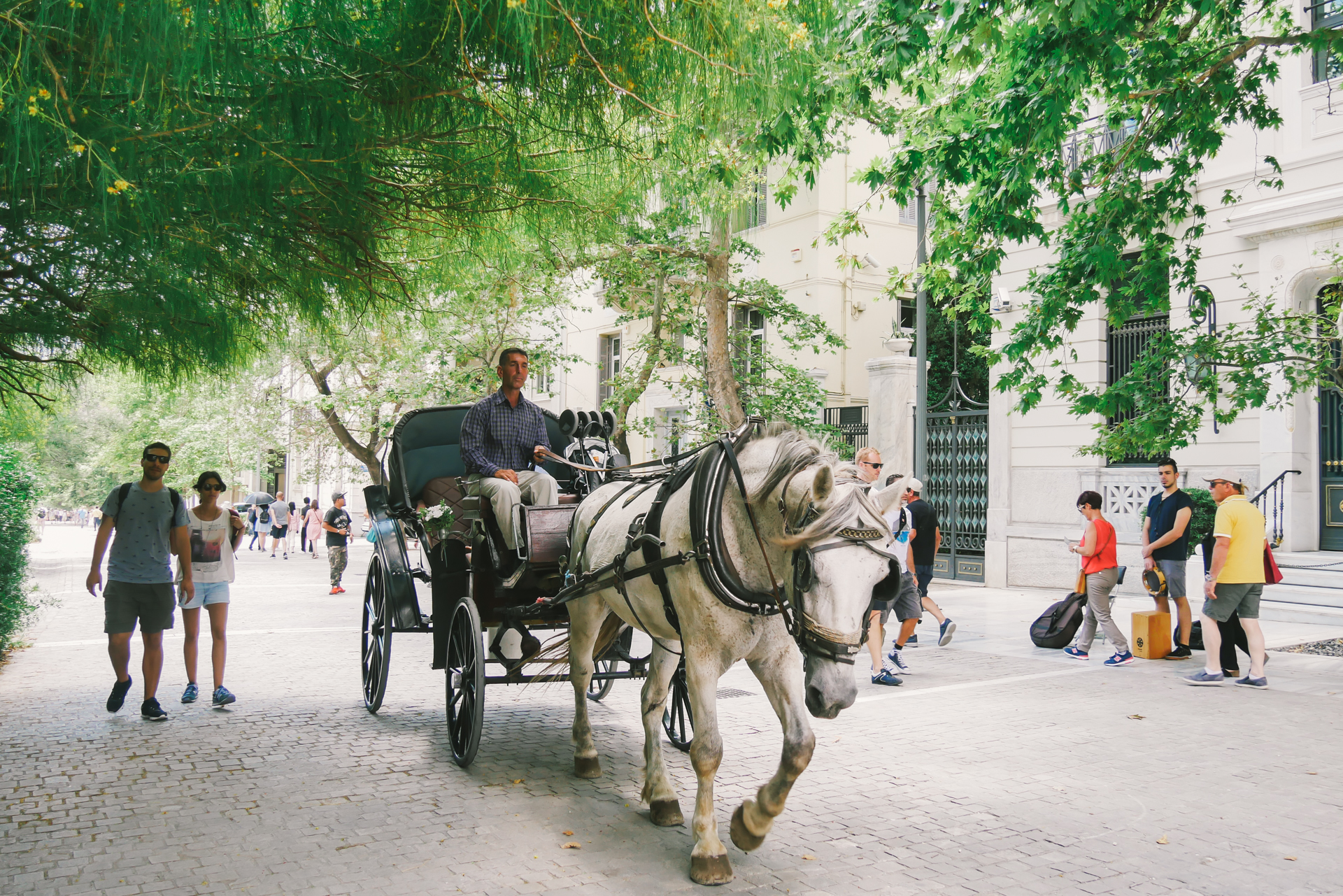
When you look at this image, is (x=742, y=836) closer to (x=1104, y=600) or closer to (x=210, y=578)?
(x=210, y=578)

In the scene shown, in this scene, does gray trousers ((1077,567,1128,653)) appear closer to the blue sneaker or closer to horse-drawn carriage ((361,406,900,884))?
the blue sneaker

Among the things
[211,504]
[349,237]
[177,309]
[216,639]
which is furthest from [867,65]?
[216,639]

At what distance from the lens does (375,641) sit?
23.3 ft

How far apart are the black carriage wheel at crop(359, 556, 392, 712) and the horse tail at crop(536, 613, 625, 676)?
127 centimetres

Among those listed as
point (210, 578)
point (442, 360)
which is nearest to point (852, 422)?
point (442, 360)

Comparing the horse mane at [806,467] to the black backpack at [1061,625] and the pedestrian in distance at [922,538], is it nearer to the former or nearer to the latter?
the pedestrian in distance at [922,538]

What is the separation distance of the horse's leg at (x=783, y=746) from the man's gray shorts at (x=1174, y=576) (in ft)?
23.9

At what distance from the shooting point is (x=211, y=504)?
735 cm

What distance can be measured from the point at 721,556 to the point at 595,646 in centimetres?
225

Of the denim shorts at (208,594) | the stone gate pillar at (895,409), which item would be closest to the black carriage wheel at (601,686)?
the denim shorts at (208,594)

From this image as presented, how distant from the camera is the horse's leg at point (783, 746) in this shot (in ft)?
12.9

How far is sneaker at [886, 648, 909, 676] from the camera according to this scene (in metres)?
8.84

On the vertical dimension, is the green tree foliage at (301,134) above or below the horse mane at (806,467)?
above

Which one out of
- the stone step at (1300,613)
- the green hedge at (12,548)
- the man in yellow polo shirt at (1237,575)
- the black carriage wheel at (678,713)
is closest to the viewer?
the black carriage wheel at (678,713)
